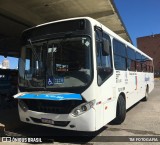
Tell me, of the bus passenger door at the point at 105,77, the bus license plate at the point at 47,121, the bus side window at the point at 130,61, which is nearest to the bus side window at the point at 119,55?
the bus side window at the point at 130,61

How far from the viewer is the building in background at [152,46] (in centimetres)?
6925

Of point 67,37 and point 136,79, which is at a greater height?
point 67,37

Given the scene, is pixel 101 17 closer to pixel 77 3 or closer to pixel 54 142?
pixel 77 3

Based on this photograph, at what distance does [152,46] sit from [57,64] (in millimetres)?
69121

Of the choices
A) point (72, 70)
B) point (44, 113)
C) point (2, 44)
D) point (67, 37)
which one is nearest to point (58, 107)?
point (44, 113)

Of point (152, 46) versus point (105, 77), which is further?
point (152, 46)

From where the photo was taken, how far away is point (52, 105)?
6.27 meters

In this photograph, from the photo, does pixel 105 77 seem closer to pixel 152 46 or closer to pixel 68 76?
pixel 68 76

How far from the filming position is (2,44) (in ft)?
66.2

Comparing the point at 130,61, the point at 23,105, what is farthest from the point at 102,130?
the point at 130,61

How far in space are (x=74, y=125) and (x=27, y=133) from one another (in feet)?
6.73

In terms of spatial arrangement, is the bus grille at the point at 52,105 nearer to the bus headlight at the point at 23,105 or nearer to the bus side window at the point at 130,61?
the bus headlight at the point at 23,105

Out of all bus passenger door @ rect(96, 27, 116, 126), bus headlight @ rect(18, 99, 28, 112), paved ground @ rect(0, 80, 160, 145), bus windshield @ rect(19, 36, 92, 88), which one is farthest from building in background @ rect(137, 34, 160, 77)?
bus headlight @ rect(18, 99, 28, 112)

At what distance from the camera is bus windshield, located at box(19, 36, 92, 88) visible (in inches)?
242
